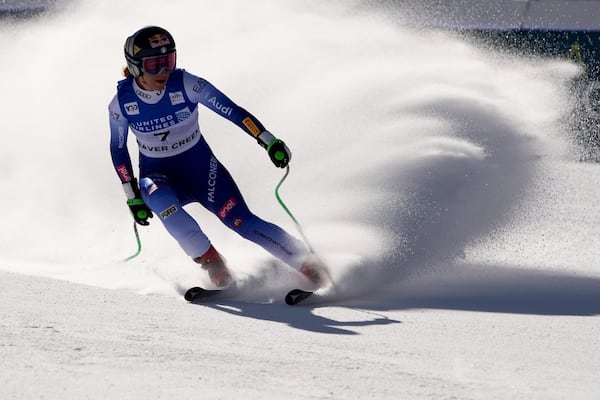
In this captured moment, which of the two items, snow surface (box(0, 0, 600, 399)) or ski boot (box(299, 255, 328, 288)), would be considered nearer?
snow surface (box(0, 0, 600, 399))

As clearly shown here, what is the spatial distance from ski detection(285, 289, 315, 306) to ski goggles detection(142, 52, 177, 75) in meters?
1.45

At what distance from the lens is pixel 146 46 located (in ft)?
17.3

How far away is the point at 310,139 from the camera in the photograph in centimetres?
851

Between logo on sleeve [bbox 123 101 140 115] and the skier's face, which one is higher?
the skier's face

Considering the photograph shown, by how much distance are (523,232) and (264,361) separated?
14.9 feet

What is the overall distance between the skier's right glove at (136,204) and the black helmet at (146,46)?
67 cm

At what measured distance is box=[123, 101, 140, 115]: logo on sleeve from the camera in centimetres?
548

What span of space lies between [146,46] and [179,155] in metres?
0.72

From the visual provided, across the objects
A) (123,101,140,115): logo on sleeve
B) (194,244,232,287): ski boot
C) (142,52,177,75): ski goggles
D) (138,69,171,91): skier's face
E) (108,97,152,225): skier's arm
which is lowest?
(194,244,232,287): ski boot

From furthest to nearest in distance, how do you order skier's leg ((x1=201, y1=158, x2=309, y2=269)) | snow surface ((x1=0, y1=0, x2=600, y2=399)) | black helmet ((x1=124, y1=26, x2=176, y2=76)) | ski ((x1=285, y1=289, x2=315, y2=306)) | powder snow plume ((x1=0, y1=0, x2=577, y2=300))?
powder snow plume ((x1=0, y1=0, x2=577, y2=300)) < skier's leg ((x1=201, y1=158, x2=309, y2=269)) < black helmet ((x1=124, y1=26, x2=176, y2=76)) < ski ((x1=285, y1=289, x2=315, y2=306)) < snow surface ((x1=0, y1=0, x2=600, y2=399))

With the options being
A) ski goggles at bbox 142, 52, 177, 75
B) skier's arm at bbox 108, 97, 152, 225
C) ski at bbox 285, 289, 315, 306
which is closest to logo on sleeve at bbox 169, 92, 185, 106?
ski goggles at bbox 142, 52, 177, 75

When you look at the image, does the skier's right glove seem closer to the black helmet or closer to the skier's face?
the skier's face

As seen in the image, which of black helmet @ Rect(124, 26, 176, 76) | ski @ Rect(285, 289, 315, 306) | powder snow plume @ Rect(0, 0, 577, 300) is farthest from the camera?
powder snow plume @ Rect(0, 0, 577, 300)

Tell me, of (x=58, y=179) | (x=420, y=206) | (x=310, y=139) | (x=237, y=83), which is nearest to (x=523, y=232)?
(x=420, y=206)
